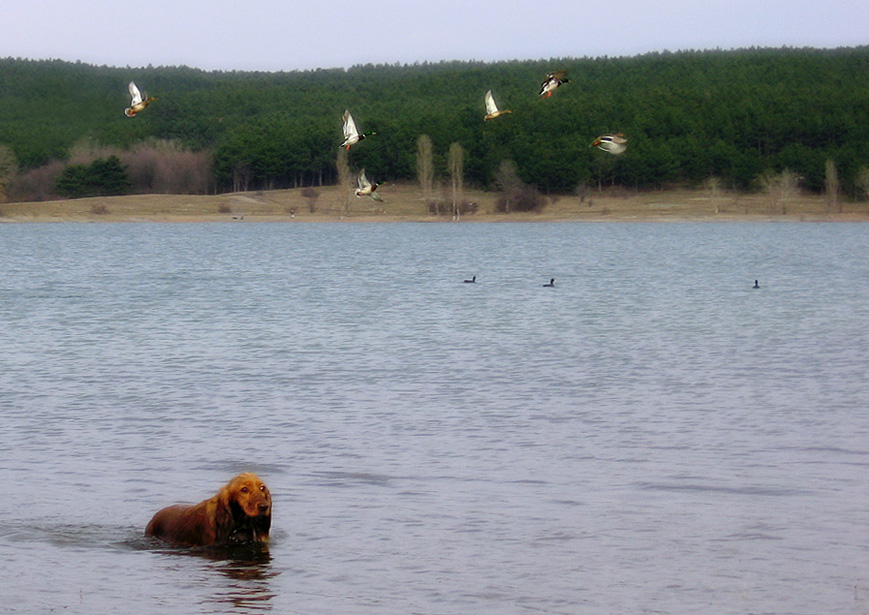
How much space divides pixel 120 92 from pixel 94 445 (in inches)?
4510

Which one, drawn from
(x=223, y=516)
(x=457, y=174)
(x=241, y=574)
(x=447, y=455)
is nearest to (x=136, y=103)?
(x=447, y=455)

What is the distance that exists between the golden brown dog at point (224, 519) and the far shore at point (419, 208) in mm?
140709

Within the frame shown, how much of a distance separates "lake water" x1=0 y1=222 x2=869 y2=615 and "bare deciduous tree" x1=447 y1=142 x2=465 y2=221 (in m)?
99.6

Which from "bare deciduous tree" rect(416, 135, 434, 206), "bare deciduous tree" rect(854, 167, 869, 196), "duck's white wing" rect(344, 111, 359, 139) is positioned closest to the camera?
"duck's white wing" rect(344, 111, 359, 139)

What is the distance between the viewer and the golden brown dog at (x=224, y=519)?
12242 mm

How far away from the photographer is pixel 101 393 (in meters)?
25.0

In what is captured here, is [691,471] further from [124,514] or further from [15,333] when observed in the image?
[15,333]

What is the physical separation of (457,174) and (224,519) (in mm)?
136739

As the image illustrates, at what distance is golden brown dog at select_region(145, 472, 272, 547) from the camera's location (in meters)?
12.2

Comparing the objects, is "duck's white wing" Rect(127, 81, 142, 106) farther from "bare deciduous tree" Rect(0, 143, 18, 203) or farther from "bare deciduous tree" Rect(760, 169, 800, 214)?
"bare deciduous tree" Rect(0, 143, 18, 203)

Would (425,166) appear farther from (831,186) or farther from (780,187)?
(831,186)

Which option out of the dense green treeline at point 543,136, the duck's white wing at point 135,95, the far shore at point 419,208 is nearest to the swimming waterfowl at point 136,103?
the duck's white wing at point 135,95

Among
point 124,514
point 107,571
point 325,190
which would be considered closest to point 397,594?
point 107,571

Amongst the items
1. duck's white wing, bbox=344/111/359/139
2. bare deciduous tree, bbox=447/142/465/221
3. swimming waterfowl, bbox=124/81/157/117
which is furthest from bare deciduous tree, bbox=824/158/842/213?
swimming waterfowl, bbox=124/81/157/117
